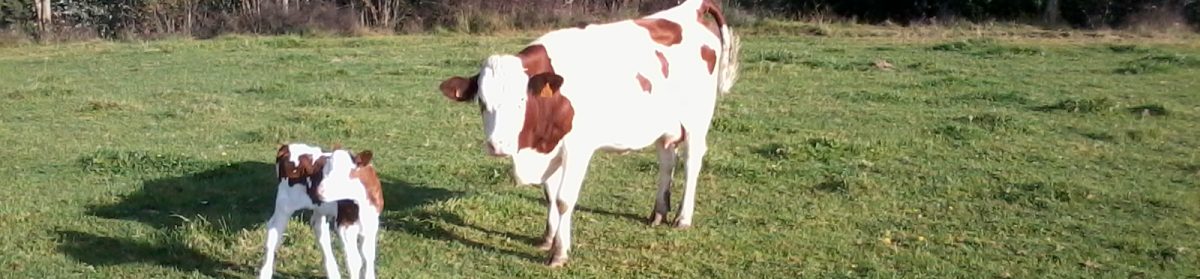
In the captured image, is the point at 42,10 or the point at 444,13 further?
the point at 42,10

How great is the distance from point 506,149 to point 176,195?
329 cm

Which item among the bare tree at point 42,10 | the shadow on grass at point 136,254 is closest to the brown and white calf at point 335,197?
the shadow on grass at point 136,254

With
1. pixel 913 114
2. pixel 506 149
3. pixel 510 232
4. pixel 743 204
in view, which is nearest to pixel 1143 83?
pixel 913 114

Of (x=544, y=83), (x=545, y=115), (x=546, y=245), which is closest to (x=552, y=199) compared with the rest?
(x=546, y=245)

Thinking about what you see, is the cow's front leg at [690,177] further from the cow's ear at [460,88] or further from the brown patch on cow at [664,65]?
the cow's ear at [460,88]

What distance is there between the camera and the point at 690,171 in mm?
8234

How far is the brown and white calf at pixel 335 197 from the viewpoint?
5844 mm

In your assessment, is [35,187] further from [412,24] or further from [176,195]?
[412,24]

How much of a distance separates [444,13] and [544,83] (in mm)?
20811

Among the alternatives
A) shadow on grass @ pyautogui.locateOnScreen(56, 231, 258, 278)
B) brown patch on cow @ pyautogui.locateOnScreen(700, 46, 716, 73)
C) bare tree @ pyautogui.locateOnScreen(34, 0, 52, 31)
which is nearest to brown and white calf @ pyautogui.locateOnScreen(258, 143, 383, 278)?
shadow on grass @ pyautogui.locateOnScreen(56, 231, 258, 278)

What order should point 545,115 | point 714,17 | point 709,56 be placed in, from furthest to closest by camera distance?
point 714,17
point 709,56
point 545,115

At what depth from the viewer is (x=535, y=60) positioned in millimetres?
6879

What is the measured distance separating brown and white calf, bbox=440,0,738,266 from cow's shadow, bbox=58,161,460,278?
1.28 m

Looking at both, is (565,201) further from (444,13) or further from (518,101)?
(444,13)
